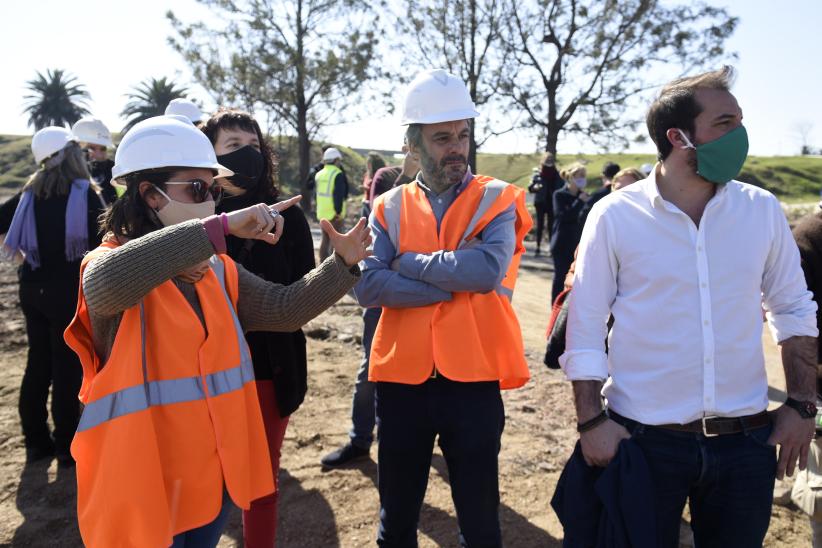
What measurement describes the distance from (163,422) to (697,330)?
1.76 metres

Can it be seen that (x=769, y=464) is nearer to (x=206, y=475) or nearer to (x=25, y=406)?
(x=206, y=475)

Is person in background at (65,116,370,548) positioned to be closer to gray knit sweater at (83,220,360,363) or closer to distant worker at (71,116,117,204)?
gray knit sweater at (83,220,360,363)

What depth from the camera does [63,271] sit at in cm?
425

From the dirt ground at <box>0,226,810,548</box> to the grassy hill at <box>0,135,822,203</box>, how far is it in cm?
2136

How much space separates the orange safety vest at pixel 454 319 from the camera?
8.39ft

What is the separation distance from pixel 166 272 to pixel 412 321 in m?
1.11

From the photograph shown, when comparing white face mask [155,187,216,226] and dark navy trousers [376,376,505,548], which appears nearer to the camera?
white face mask [155,187,216,226]

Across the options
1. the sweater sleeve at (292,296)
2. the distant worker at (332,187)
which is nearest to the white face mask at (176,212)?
the sweater sleeve at (292,296)

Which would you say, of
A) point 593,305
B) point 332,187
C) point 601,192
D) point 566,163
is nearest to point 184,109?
point 593,305

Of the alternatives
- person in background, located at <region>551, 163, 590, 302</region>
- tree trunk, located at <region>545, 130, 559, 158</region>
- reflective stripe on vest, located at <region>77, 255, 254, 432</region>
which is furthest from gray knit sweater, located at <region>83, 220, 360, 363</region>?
tree trunk, located at <region>545, 130, 559, 158</region>

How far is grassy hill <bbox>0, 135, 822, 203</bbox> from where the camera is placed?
100 feet

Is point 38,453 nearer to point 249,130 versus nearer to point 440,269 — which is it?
point 249,130

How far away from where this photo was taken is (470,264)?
2.55 metres

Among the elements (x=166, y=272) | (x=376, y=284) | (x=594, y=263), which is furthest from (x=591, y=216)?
(x=166, y=272)
